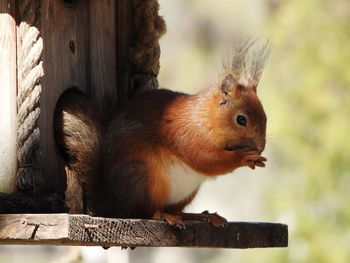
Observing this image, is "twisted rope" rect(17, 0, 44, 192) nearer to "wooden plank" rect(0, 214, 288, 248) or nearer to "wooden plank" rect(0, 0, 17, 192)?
"wooden plank" rect(0, 0, 17, 192)

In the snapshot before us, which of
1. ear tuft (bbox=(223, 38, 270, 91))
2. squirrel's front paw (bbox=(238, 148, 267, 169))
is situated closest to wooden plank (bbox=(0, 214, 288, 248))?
squirrel's front paw (bbox=(238, 148, 267, 169))

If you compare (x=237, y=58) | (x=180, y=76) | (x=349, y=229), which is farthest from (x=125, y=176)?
(x=180, y=76)

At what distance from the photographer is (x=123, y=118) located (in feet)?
12.3

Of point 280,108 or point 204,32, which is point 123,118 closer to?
point 280,108

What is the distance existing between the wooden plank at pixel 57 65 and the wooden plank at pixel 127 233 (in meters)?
0.45

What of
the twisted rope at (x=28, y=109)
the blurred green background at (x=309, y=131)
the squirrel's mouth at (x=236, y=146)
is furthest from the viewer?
the blurred green background at (x=309, y=131)

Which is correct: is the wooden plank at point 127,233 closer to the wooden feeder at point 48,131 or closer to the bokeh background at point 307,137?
the wooden feeder at point 48,131

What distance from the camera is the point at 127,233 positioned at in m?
3.24

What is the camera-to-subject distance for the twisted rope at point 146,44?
412 centimetres

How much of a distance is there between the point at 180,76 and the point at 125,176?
9022mm

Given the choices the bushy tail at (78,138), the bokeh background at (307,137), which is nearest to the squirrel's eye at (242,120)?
the bushy tail at (78,138)

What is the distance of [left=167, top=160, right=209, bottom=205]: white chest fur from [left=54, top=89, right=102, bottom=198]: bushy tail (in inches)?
10.5

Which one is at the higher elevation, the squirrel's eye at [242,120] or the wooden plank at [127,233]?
the squirrel's eye at [242,120]

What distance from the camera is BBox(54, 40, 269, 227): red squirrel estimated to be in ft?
11.9
